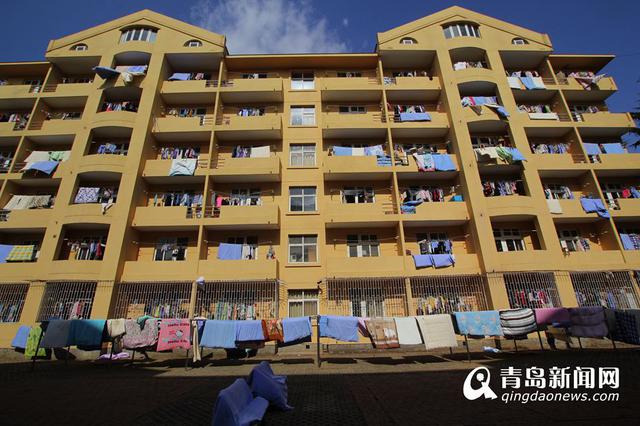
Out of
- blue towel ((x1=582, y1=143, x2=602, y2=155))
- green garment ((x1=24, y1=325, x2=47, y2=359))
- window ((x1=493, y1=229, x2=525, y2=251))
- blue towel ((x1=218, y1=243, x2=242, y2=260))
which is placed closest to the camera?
green garment ((x1=24, y1=325, x2=47, y2=359))

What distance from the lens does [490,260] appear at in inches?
795

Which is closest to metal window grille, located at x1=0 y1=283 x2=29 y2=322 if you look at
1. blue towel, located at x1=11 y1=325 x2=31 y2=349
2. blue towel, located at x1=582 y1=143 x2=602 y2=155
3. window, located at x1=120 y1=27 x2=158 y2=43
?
blue towel, located at x1=11 y1=325 x2=31 y2=349

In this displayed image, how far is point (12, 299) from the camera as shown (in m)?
20.1

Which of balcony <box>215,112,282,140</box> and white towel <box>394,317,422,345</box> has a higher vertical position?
balcony <box>215,112,282,140</box>

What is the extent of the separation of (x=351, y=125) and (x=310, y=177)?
518 centimetres

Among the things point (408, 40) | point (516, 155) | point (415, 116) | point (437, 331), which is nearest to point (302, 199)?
point (415, 116)

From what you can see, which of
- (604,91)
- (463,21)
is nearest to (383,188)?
(463,21)

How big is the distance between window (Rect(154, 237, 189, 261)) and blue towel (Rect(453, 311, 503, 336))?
57.5 feet

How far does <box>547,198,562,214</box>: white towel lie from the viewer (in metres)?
22.1

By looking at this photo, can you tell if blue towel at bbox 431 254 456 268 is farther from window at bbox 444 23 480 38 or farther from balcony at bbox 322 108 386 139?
window at bbox 444 23 480 38

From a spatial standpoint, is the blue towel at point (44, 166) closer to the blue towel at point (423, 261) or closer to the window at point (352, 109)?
the window at point (352, 109)

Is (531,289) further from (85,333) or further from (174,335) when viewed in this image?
(85,333)

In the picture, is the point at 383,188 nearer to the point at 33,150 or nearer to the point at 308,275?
the point at 308,275

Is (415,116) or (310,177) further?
(415,116)
